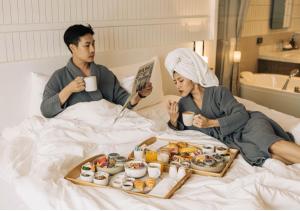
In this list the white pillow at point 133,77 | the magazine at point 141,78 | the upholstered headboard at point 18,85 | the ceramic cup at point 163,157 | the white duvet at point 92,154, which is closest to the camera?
the white duvet at point 92,154

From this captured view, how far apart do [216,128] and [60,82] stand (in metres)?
1.02

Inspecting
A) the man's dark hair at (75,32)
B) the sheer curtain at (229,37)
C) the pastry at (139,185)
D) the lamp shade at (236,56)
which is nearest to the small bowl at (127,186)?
the pastry at (139,185)

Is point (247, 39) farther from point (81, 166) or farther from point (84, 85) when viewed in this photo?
point (81, 166)

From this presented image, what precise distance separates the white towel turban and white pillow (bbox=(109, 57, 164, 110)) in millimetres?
531

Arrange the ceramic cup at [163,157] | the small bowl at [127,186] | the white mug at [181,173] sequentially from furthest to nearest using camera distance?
the ceramic cup at [163,157], the white mug at [181,173], the small bowl at [127,186]

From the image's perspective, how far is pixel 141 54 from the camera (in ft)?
10.3

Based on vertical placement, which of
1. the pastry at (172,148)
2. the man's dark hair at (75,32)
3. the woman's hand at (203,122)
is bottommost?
the pastry at (172,148)

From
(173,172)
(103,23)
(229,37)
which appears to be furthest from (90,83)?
(229,37)

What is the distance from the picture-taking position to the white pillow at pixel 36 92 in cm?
241

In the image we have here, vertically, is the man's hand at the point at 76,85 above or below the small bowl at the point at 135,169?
above

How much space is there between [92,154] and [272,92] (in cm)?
212

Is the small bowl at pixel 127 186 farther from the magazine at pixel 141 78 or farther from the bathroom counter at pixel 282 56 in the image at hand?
the bathroom counter at pixel 282 56

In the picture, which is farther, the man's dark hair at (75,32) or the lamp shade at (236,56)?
Answer: the lamp shade at (236,56)

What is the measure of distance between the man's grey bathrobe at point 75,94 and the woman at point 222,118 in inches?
20.7
